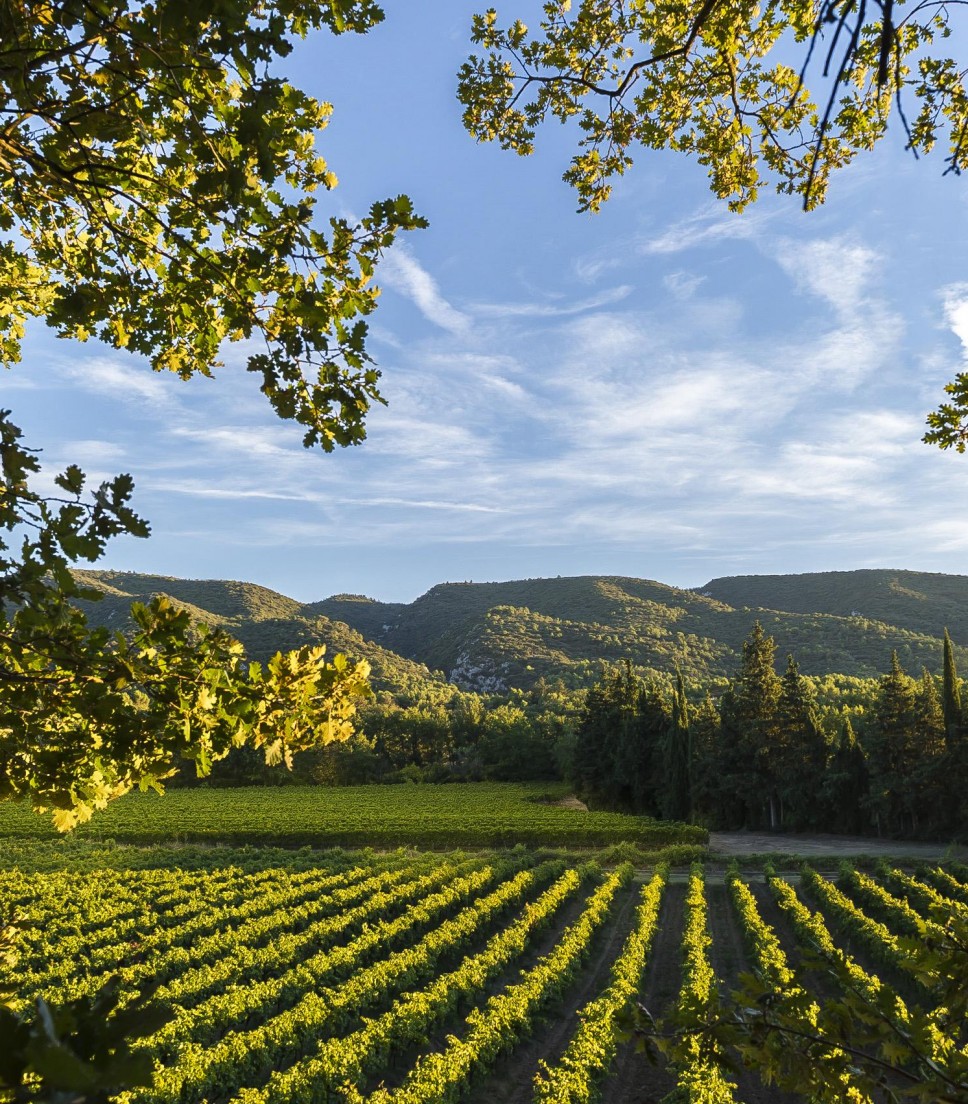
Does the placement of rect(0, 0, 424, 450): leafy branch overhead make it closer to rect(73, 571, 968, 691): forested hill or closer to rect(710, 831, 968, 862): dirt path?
rect(710, 831, 968, 862): dirt path

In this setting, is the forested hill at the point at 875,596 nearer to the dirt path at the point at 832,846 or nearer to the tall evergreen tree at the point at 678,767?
the dirt path at the point at 832,846

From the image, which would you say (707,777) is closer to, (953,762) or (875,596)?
(953,762)

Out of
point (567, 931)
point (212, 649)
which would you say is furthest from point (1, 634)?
point (567, 931)

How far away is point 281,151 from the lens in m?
2.59

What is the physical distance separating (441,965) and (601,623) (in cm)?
12450

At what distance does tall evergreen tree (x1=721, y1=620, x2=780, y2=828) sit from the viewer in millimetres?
40281

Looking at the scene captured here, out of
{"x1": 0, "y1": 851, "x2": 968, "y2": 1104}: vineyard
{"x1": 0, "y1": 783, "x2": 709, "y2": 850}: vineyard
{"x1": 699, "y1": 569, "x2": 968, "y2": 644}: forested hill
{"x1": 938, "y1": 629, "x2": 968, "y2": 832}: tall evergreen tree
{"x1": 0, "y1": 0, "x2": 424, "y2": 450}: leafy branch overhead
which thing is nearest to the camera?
{"x1": 0, "y1": 0, "x2": 424, "y2": 450}: leafy branch overhead

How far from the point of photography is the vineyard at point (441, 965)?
9680mm

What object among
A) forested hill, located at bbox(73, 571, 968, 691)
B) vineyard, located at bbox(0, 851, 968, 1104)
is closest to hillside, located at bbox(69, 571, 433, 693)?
forested hill, located at bbox(73, 571, 968, 691)

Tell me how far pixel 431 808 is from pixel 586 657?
256ft

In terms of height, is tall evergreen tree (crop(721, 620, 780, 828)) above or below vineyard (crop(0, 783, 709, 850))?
above

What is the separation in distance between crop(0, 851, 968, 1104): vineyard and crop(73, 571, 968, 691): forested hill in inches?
2774

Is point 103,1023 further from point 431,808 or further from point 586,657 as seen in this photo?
point 586,657

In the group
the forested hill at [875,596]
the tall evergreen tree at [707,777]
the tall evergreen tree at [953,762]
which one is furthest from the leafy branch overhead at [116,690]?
the forested hill at [875,596]
